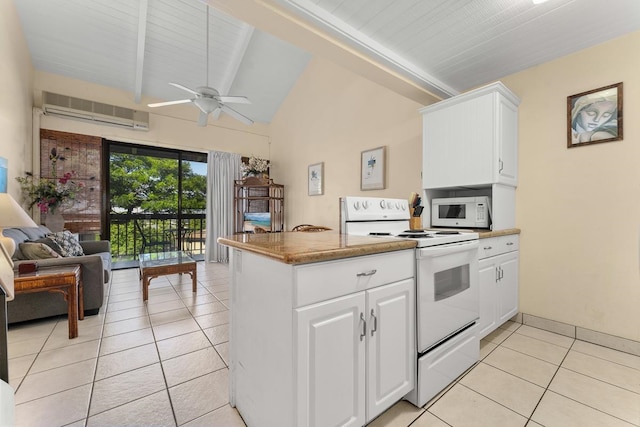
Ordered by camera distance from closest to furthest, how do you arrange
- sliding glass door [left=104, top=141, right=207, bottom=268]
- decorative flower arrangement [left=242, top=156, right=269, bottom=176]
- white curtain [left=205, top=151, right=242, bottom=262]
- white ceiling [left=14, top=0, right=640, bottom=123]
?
white ceiling [left=14, top=0, right=640, bottom=123]
sliding glass door [left=104, top=141, right=207, bottom=268]
white curtain [left=205, top=151, right=242, bottom=262]
decorative flower arrangement [left=242, top=156, right=269, bottom=176]

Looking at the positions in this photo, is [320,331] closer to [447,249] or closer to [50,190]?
[447,249]

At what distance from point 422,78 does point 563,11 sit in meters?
1.04

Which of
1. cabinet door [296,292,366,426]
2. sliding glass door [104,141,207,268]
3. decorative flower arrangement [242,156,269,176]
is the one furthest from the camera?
decorative flower arrangement [242,156,269,176]

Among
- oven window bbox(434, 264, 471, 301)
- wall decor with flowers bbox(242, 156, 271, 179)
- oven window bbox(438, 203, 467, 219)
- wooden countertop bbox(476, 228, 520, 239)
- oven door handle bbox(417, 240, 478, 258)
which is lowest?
oven window bbox(434, 264, 471, 301)

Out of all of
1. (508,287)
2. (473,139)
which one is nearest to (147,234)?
(473,139)

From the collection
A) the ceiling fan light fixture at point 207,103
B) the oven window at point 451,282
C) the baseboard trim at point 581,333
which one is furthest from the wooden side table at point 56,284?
the baseboard trim at point 581,333

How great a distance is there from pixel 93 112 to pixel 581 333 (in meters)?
6.78

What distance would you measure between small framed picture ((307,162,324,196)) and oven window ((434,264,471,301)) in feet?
11.0

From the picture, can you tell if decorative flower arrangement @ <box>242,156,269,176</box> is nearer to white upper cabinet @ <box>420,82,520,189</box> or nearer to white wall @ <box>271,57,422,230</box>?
white wall @ <box>271,57,422,230</box>

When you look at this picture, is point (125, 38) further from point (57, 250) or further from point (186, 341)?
point (186, 341)

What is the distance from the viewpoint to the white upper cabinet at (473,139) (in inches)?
89.7

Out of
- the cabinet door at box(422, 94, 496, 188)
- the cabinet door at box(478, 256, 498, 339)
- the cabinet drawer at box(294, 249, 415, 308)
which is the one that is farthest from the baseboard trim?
the cabinet drawer at box(294, 249, 415, 308)

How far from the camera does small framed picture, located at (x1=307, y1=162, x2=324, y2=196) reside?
4.86 meters

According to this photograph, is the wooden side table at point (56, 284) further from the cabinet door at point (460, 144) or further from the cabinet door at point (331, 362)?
the cabinet door at point (460, 144)
